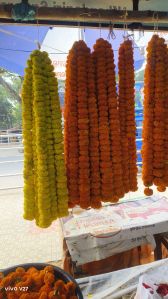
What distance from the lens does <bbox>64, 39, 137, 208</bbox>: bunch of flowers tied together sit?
110 centimetres

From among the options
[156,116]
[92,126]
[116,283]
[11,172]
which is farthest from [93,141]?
[11,172]

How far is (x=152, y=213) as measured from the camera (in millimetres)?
2178

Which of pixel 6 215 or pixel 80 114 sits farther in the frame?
pixel 6 215

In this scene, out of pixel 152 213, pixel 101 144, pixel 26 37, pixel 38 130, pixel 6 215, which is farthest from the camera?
pixel 6 215

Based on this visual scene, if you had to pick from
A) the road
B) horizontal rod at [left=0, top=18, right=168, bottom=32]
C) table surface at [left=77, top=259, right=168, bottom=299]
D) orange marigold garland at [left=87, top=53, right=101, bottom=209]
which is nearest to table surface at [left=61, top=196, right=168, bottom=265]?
table surface at [left=77, top=259, right=168, bottom=299]

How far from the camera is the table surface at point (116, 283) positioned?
4.21ft

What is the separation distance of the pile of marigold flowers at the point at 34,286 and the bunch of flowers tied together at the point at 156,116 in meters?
0.63

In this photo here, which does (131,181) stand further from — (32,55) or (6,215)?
(6,215)

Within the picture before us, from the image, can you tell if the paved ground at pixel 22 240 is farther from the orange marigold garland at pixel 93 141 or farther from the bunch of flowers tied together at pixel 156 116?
the bunch of flowers tied together at pixel 156 116

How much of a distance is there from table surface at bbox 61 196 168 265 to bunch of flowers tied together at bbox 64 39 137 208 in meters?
0.85

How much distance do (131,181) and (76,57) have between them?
0.67 meters

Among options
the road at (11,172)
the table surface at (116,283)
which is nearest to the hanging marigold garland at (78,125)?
the table surface at (116,283)

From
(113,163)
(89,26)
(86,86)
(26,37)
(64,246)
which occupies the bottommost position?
(64,246)

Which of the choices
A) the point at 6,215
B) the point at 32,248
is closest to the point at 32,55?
the point at 32,248
